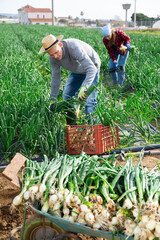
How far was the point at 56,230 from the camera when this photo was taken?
66.7 inches

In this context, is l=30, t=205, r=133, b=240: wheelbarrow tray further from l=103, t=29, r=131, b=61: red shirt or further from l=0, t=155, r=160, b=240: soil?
l=103, t=29, r=131, b=61: red shirt

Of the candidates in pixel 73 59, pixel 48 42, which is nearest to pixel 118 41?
pixel 73 59

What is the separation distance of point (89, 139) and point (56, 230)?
117 cm

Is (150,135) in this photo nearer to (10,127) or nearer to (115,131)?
(115,131)

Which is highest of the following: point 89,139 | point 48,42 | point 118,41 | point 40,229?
point 118,41

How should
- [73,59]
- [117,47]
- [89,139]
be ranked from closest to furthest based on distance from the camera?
[89,139] → [73,59] → [117,47]

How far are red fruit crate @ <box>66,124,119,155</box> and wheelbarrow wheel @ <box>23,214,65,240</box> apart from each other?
1.05 meters

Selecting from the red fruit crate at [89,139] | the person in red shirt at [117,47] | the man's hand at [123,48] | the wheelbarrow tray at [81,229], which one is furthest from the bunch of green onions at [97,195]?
the man's hand at [123,48]

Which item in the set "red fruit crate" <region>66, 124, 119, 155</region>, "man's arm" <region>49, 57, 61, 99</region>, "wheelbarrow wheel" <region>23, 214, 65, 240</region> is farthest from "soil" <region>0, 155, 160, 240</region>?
"man's arm" <region>49, 57, 61, 99</region>

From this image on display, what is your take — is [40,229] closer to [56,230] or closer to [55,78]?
[56,230]

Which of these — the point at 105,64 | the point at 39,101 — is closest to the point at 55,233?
the point at 39,101

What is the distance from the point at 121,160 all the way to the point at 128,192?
140cm

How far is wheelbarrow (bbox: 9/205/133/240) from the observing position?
57.5 inches

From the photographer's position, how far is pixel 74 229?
157 centimetres
